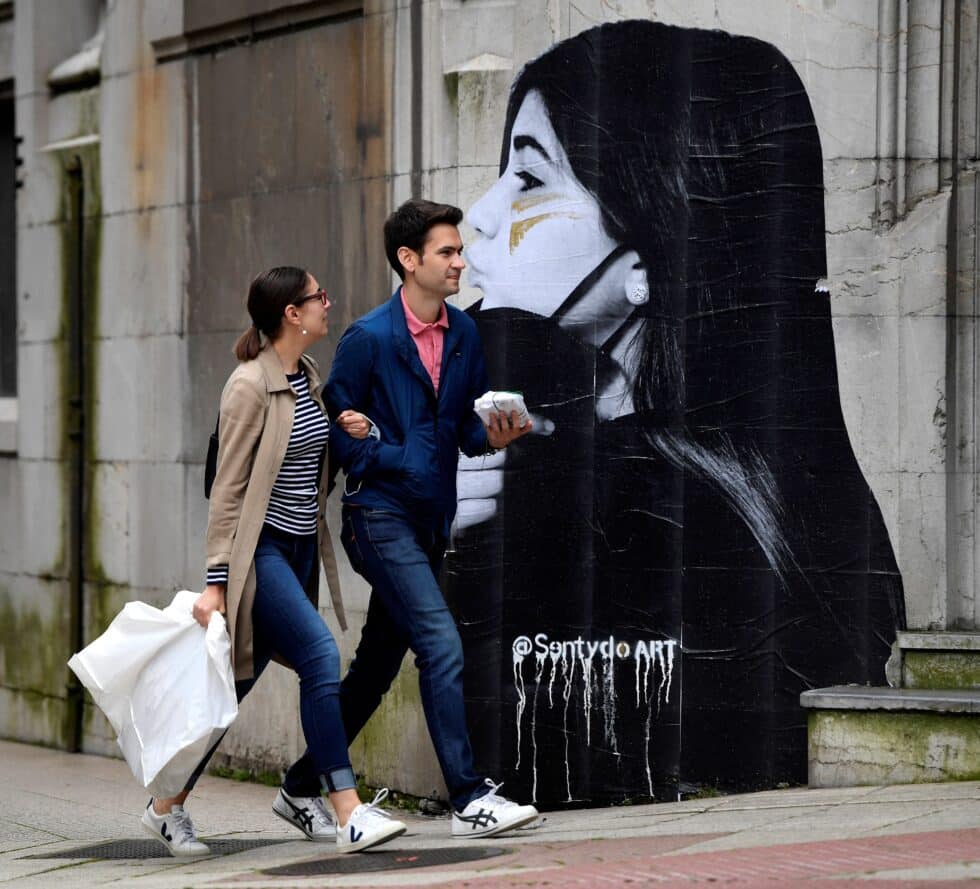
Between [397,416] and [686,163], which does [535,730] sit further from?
[686,163]

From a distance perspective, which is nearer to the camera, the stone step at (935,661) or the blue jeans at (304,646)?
the blue jeans at (304,646)

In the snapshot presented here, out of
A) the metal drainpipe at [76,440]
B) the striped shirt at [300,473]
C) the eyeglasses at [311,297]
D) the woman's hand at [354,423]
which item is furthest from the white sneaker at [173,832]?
the metal drainpipe at [76,440]

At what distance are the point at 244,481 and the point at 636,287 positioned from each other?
6.64 ft

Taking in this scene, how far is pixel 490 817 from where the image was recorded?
582 cm

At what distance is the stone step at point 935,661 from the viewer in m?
6.97

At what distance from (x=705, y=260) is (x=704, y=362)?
40 centimetres

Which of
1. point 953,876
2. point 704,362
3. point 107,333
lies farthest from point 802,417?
point 107,333

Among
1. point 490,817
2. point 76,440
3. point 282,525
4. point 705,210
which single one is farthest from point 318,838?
point 76,440

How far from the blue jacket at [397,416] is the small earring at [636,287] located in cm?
127

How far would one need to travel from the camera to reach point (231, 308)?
28.7 ft

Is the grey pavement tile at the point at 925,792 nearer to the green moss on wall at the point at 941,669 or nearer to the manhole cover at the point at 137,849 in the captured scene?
the green moss on wall at the point at 941,669

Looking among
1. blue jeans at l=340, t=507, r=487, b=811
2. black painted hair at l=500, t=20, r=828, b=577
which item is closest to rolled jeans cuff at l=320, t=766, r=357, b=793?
blue jeans at l=340, t=507, r=487, b=811

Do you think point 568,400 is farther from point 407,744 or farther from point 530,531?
point 407,744

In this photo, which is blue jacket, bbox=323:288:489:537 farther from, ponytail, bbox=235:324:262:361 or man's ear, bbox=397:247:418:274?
ponytail, bbox=235:324:262:361
